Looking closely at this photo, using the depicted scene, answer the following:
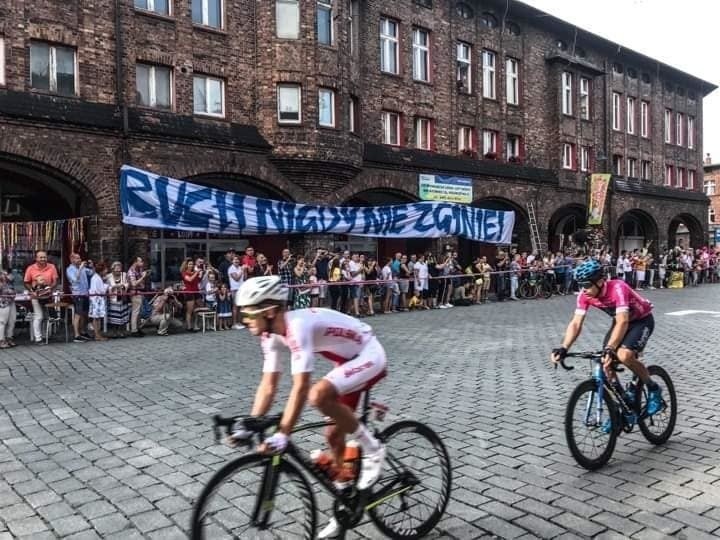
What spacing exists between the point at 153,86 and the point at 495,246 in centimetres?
1695

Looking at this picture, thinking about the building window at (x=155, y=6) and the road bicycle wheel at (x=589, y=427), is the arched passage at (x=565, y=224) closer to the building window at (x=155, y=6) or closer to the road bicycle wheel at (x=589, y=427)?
the building window at (x=155, y=6)

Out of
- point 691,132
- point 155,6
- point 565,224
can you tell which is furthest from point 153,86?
point 691,132

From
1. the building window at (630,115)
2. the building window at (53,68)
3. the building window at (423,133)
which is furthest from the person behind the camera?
the building window at (630,115)

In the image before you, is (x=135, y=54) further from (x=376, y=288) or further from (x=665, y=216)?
(x=665, y=216)

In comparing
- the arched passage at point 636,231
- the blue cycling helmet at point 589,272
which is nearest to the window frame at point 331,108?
the blue cycling helmet at point 589,272

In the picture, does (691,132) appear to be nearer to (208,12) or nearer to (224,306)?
(208,12)

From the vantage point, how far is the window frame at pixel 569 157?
3046 centimetres

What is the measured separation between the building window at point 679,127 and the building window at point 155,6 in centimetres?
3352

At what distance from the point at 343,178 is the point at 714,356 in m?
13.0

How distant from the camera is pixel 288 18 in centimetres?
1950

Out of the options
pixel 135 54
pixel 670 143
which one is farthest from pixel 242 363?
pixel 670 143

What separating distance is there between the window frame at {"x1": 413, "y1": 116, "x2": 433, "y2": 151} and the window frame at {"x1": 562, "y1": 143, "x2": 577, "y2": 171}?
905 centimetres

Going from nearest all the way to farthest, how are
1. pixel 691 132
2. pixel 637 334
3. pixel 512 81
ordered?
1. pixel 637 334
2. pixel 512 81
3. pixel 691 132

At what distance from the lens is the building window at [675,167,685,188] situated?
129 feet
